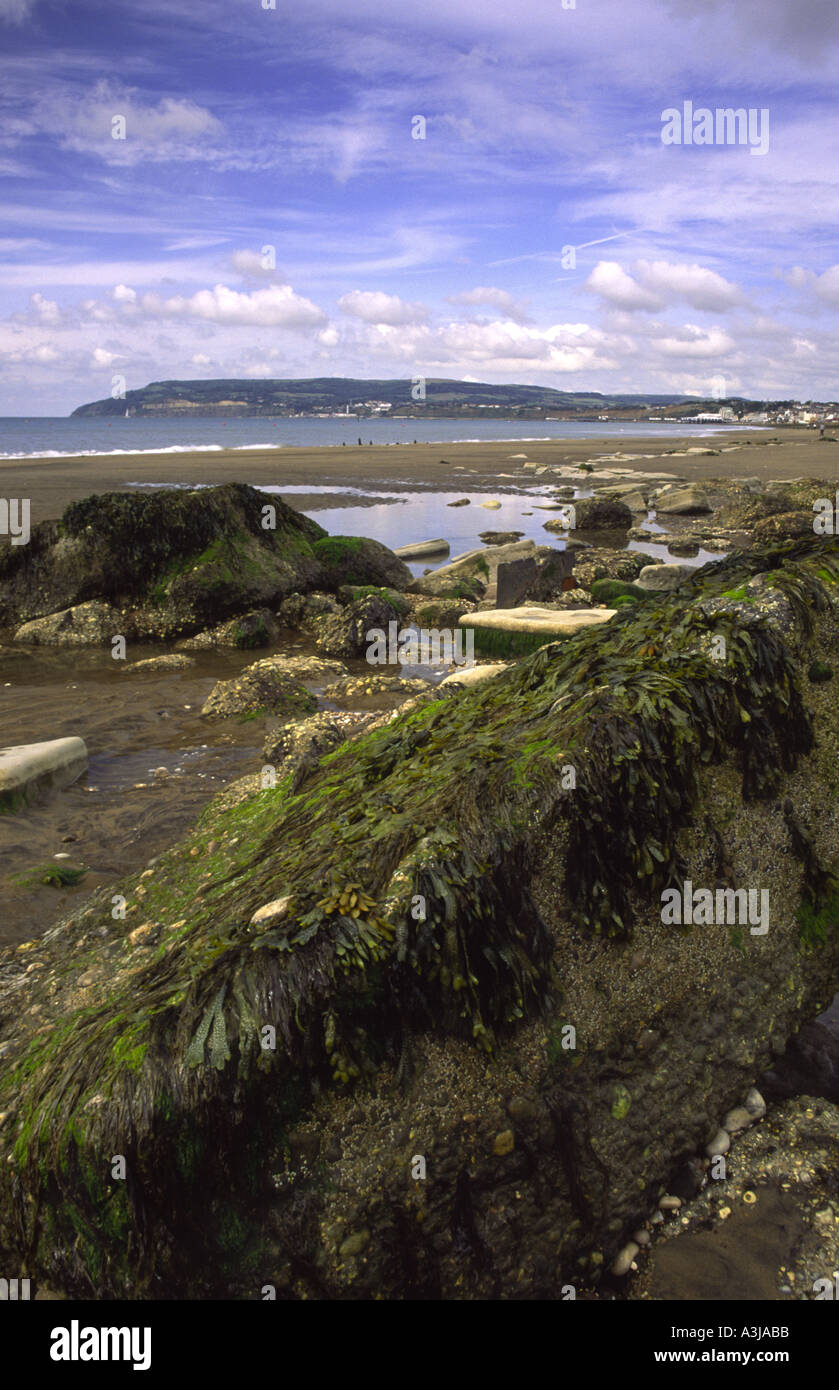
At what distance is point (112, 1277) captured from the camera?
2904 mm

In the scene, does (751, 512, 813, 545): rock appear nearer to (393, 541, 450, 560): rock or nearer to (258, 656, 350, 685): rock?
(393, 541, 450, 560): rock

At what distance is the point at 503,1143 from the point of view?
321 centimetres

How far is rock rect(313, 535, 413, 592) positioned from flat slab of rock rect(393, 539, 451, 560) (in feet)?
12.8

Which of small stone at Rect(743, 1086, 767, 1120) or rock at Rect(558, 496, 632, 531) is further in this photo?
rock at Rect(558, 496, 632, 531)

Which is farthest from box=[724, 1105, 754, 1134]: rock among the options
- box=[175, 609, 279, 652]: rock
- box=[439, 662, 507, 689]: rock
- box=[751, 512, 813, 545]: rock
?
box=[751, 512, 813, 545]: rock

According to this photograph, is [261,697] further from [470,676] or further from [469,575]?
[469,575]

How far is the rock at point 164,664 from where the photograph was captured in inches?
508

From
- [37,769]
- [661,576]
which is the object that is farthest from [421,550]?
[37,769]

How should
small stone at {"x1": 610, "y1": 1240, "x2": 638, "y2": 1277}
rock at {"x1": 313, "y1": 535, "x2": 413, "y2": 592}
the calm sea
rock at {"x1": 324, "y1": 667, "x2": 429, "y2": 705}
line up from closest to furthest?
1. small stone at {"x1": 610, "y1": 1240, "x2": 638, "y2": 1277}
2. rock at {"x1": 324, "y1": 667, "x2": 429, "y2": 705}
3. rock at {"x1": 313, "y1": 535, "x2": 413, "y2": 592}
4. the calm sea

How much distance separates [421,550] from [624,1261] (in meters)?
19.8

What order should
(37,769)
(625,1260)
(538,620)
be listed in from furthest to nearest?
(538,620), (37,769), (625,1260)

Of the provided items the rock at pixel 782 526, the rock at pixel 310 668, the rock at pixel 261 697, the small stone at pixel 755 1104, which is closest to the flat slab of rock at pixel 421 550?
the rock at pixel 782 526

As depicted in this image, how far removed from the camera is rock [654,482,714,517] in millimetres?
31758

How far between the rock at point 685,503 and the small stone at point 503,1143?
3144cm
